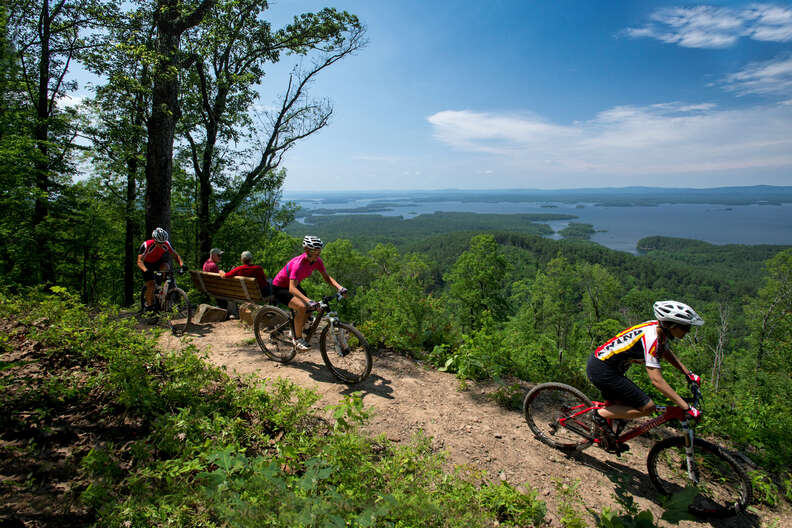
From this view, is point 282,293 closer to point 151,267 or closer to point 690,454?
point 151,267

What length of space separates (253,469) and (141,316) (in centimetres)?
662

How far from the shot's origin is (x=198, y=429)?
304 cm

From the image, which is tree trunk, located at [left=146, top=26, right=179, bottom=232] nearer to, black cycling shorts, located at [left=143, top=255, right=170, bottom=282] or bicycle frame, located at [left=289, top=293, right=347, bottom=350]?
black cycling shorts, located at [left=143, top=255, right=170, bottom=282]

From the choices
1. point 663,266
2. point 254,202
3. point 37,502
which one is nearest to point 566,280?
point 254,202

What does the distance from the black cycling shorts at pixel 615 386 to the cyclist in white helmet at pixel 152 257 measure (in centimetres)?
714

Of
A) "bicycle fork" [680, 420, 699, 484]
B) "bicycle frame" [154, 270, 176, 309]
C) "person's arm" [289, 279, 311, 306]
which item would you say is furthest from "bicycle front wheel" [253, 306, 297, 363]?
"bicycle fork" [680, 420, 699, 484]

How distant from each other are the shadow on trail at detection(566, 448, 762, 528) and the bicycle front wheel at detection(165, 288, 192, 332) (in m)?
6.95

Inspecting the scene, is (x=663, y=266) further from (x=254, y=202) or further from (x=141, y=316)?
(x=141, y=316)

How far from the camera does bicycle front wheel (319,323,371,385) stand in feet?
15.7

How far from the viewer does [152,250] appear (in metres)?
6.79

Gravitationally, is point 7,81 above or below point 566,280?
above

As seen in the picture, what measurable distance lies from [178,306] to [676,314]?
25.8 feet

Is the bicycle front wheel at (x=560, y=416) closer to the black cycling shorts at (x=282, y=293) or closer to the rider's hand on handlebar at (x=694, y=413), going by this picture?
the rider's hand on handlebar at (x=694, y=413)

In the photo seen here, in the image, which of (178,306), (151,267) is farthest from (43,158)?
(178,306)
